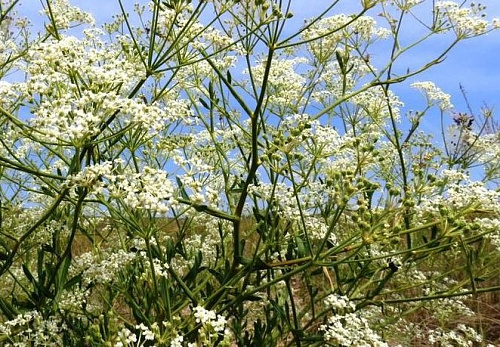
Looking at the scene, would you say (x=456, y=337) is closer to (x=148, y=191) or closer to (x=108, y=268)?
(x=108, y=268)

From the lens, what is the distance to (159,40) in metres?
4.14

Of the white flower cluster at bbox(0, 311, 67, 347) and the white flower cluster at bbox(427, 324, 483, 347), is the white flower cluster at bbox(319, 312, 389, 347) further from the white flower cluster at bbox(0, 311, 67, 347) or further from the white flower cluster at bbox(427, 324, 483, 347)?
the white flower cluster at bbox(0, 311, 67, 347)

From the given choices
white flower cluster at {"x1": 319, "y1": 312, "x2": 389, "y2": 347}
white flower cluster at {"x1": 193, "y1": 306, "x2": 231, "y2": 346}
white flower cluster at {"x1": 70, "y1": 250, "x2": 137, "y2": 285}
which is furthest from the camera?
white flower cluster at {"x1": 70, "y1": 250, "x2": 137, "y2": 285}

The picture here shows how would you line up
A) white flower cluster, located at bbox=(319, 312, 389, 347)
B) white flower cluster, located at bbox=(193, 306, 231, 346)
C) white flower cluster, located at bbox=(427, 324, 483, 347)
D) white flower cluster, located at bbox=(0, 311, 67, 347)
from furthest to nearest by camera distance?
1. white flower cluster, located at bbox=(427, 324, 483, 347)
2. white flower cluster, located at bbox=(0, 311, 67, 347)
3. white flower cluster, located at bbox=(319, 312, 389, 347)
4. white flower cluster, located at bbox=(193, 306, 231, 346)

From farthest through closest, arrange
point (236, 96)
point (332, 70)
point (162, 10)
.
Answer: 1. point (332, 70)
2. point (162, 10)
3. point (236, 96)

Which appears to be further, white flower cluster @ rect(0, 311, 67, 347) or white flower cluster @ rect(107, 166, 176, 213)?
white flower cluster @ rect(0, 311, 67, 347)

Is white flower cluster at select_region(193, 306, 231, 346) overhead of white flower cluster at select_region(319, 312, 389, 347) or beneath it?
overhead

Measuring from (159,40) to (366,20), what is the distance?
1.47 meters

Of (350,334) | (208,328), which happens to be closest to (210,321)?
(208,328)

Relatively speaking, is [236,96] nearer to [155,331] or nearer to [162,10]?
[162,10]

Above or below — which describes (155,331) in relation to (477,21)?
below

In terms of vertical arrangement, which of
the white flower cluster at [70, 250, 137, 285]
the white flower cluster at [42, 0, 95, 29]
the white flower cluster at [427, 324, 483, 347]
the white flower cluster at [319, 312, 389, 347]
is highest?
the white flower cluster at [42, 0, 95, 29]

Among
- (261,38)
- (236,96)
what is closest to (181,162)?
(236,96)

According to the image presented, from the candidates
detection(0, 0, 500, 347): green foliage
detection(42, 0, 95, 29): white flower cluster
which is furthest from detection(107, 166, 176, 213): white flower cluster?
detection(42, 0, 95, 29): white flower cluster
